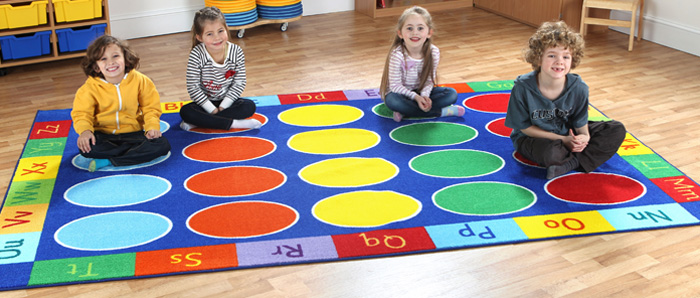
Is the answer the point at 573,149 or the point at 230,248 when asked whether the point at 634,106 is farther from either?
the point at 230,248

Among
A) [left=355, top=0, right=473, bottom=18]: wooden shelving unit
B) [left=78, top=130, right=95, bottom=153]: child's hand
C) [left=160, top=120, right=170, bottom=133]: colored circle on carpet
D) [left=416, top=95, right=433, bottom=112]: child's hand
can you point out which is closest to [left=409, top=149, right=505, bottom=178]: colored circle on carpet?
[left=416, top=95, right=433, bottom=112]: child's hand

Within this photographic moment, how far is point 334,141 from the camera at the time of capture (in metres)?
3.29

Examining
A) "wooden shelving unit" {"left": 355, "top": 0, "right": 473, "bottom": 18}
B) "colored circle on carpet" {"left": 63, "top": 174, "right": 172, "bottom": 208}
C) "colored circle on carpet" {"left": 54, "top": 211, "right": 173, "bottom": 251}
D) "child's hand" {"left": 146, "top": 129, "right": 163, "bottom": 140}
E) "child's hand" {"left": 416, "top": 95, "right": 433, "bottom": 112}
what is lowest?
"colored circle on carpet" {"left": 54, "top": 211, "right": 173, "bottom": 251}

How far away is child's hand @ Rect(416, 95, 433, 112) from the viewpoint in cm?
345

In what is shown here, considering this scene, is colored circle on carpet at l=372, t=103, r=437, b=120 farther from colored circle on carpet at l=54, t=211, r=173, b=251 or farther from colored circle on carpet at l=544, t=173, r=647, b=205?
colored circle on carpet at l=54, t=211, r=173, b=251

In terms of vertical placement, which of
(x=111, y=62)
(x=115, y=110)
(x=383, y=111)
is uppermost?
(x=111, y=62)

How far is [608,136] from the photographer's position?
9.77 feet

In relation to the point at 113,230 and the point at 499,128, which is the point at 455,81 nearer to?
the point at 499,128

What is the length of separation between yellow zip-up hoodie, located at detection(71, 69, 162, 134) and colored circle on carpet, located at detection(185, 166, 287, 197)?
1.21 ft

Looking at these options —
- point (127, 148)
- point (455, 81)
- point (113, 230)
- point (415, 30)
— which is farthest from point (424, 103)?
point (113, 230)

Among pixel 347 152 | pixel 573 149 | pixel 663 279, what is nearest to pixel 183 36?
pixel 347 152

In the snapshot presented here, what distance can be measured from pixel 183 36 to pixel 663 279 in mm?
3842

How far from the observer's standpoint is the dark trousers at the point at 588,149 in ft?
9.55

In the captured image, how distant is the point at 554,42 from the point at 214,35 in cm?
151
